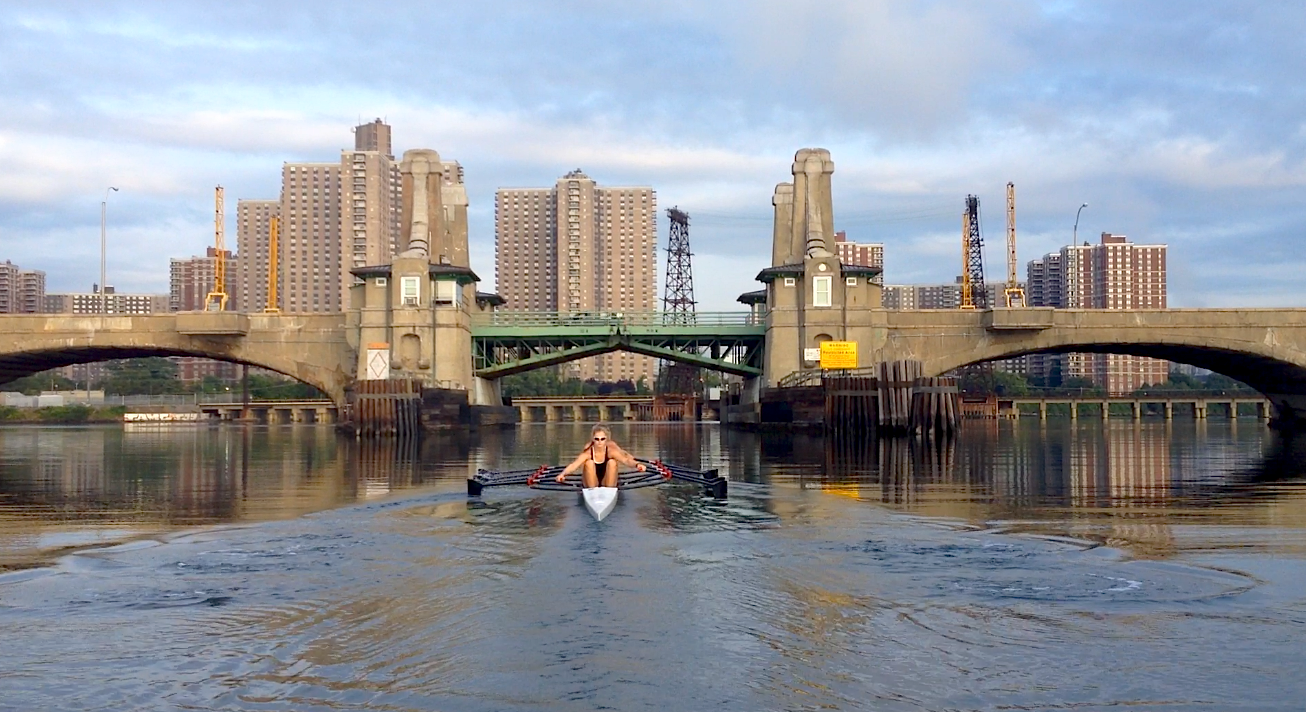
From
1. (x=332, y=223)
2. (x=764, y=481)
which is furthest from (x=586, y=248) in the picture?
(x=764, y=481)

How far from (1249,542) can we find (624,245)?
17427 centimetres

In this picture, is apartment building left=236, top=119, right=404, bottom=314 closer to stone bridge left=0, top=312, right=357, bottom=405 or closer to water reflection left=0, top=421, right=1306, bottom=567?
stone bridge left=0, top=312, right=357, bottom=405

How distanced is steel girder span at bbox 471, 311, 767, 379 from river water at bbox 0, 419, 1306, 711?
5754cm

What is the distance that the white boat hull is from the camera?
61.4 feet

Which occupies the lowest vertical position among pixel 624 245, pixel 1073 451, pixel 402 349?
pixel 1073 451

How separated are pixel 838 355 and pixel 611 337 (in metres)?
16.7

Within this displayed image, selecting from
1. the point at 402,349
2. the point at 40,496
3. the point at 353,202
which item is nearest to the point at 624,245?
the point at 353,202

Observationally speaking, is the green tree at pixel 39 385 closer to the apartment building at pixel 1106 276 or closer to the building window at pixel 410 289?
the building window at pixel 410 289

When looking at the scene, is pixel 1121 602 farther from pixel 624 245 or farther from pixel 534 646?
pixel 624 245

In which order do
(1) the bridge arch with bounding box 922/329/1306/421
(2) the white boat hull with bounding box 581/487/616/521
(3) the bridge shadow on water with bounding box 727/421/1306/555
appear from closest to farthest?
(2) the white boat hull with bounding box 581/487/616/521 < (3) the bridge shadow on water with bounding box 727/421/1306/555 < (1) the bridge arch with bounding box 922/329/1306/421

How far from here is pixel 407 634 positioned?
33.7 feet

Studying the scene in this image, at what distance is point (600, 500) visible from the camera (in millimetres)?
19172

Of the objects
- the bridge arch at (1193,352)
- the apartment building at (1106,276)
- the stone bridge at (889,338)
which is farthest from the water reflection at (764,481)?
the apartment building at (1106,276)

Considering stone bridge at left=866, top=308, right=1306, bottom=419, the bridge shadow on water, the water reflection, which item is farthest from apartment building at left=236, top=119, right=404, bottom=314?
the bridge shadow on water
